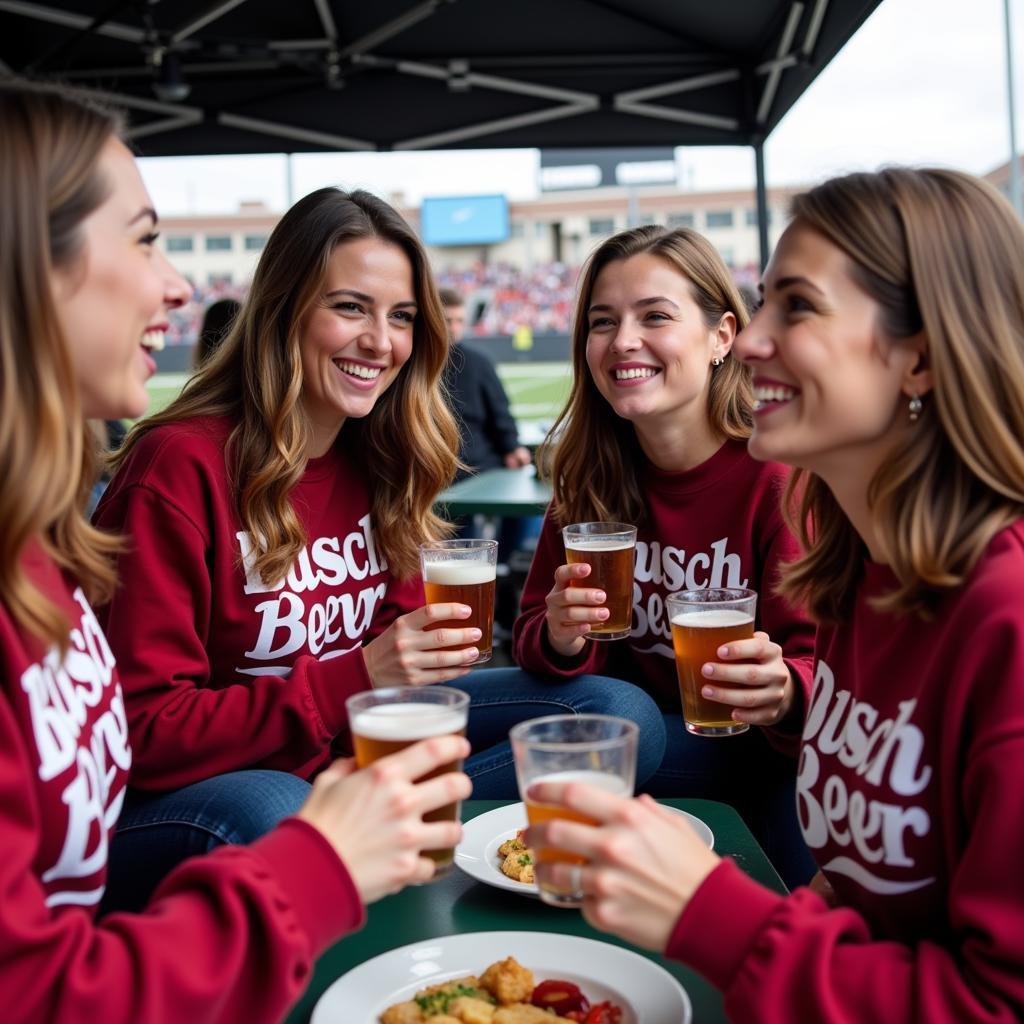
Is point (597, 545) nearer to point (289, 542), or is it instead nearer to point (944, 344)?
point (289, 542)

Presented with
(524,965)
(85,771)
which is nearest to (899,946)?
(524,965)

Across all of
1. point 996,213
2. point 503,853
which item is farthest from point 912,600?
point 503,853

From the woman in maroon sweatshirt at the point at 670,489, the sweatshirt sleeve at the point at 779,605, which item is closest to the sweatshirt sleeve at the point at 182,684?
the woman in maroon sweatshirt at the point at 670,489

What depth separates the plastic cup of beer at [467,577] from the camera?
209cm

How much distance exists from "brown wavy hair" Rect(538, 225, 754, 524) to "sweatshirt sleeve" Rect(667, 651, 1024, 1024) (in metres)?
1.57

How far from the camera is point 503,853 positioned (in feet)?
5.42

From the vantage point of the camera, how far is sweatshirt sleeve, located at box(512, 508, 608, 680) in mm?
2529

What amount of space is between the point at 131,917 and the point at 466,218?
36.8 m

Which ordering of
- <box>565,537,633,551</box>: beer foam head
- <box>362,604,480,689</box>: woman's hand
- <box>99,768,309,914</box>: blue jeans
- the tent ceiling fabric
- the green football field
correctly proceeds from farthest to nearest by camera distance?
the green football field → the tent ceiling fabric → <box>565,537,633,551</box>: beer foam head → <box>362,604,480,689</box>: woman's hand → <box>99,768,309,914</box>: blue jeans

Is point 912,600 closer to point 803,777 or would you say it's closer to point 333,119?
point 803,777

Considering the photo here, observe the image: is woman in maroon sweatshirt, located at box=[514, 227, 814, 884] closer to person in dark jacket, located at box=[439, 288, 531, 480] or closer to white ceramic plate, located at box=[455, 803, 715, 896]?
white ceramic plate, located at box=[455, 803, 715, 896]

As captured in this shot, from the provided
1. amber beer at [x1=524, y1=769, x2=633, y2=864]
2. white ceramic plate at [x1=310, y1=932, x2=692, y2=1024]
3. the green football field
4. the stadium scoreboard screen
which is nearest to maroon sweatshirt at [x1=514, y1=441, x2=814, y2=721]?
white ceramic plate at [x1=310, y1=932, x2=692, y2=1024]

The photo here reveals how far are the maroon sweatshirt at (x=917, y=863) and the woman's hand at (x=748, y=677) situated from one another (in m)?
0.46

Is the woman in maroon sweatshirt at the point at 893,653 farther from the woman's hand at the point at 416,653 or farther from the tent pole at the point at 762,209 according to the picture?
the tent pole at the point at 762,209
